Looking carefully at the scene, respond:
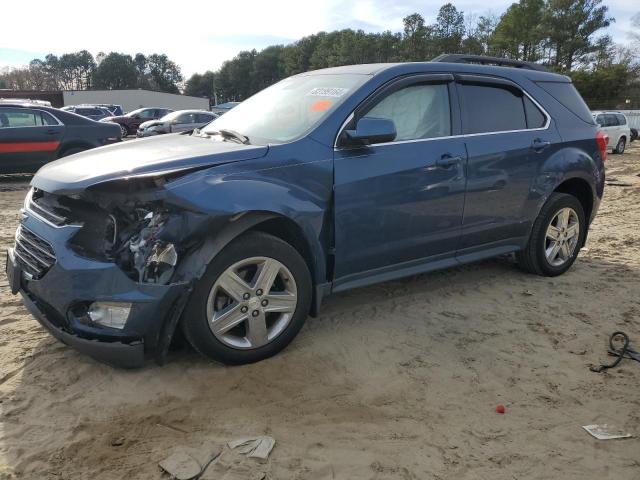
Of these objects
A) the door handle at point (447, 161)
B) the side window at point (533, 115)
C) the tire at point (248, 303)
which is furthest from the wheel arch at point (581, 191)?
the tire at point (248, 303)


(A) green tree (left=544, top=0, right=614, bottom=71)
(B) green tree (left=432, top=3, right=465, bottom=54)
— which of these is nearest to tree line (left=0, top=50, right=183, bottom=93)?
(B) green tree (left=432, top=3, right=465, bottom=54)

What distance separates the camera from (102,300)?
108 inches

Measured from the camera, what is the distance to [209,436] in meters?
2.54

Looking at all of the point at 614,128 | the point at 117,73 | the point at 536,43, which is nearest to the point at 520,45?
the point at 536,43

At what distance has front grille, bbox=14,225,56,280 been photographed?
2904 mm

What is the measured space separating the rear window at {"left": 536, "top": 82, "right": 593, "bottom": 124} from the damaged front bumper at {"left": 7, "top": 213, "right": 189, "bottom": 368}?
12.6ft

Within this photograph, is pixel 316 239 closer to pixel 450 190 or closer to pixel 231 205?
pixel 231 205

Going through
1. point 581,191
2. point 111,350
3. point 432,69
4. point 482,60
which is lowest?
point 111,350

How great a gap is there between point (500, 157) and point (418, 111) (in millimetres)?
840

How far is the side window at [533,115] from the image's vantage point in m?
4.61

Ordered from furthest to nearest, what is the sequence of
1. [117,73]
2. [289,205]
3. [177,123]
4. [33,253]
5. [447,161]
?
1. [117,73]
2. [177,123]
3. [447,161]
4. [289,205]
5. [33,253]

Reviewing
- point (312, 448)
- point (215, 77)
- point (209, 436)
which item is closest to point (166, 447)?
point (209, 436)

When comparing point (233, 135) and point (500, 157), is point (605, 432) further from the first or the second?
point (233, 135)

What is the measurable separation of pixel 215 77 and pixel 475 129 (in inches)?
4371
